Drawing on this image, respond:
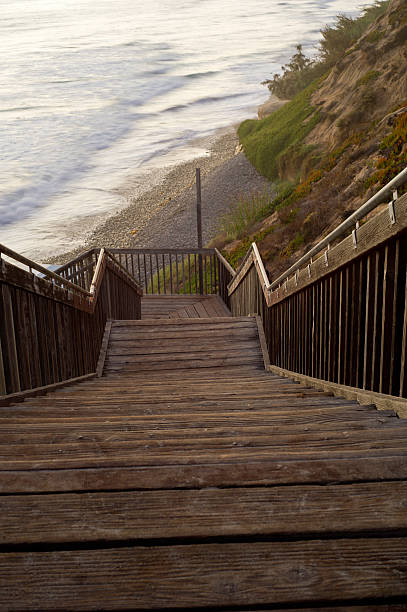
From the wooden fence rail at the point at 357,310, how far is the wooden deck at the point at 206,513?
0.55 m

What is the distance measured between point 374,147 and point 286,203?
332cm

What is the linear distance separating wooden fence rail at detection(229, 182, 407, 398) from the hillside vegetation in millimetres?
5450

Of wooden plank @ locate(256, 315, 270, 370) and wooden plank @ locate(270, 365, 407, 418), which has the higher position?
wooden plank @ locate(270, 365, 407, 418)

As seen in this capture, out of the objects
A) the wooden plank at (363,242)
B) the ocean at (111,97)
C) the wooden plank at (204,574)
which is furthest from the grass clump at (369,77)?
the wooden plank at (204,574)

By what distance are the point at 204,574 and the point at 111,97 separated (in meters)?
58.9

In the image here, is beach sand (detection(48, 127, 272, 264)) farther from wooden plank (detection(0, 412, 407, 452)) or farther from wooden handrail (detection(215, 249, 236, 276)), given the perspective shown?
wooden plank (detection(0, 412, 407, 452))

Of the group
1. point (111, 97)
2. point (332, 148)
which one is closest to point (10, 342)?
point (332, 148)

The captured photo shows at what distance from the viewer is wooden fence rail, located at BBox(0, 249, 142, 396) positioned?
12.1 feet

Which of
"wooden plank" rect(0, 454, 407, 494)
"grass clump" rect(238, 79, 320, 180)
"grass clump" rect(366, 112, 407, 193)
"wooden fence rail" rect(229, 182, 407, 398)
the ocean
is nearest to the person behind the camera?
"wooden plank" rect(0, 454, 407, 494)

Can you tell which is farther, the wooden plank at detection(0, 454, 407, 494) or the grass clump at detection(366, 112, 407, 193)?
the grass clump at detection(366, 112, 407, 193)

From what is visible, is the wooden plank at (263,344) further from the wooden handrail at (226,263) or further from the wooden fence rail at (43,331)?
the wooden handrail at (226,263)

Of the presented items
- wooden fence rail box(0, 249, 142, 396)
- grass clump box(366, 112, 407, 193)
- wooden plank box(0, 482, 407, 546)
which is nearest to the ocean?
grass clump box(366, 112, 407, 193)

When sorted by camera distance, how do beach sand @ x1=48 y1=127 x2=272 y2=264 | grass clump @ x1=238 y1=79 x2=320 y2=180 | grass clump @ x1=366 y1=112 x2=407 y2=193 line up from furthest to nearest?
beach sand @ x1=48 y1=127 x2=272 y2=264, grass clump @ x1=238 y1=79 x2=320 y2=180, grass clump @ x1=366 y1=112 x2=407 y2=193

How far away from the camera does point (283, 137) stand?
2277cm
